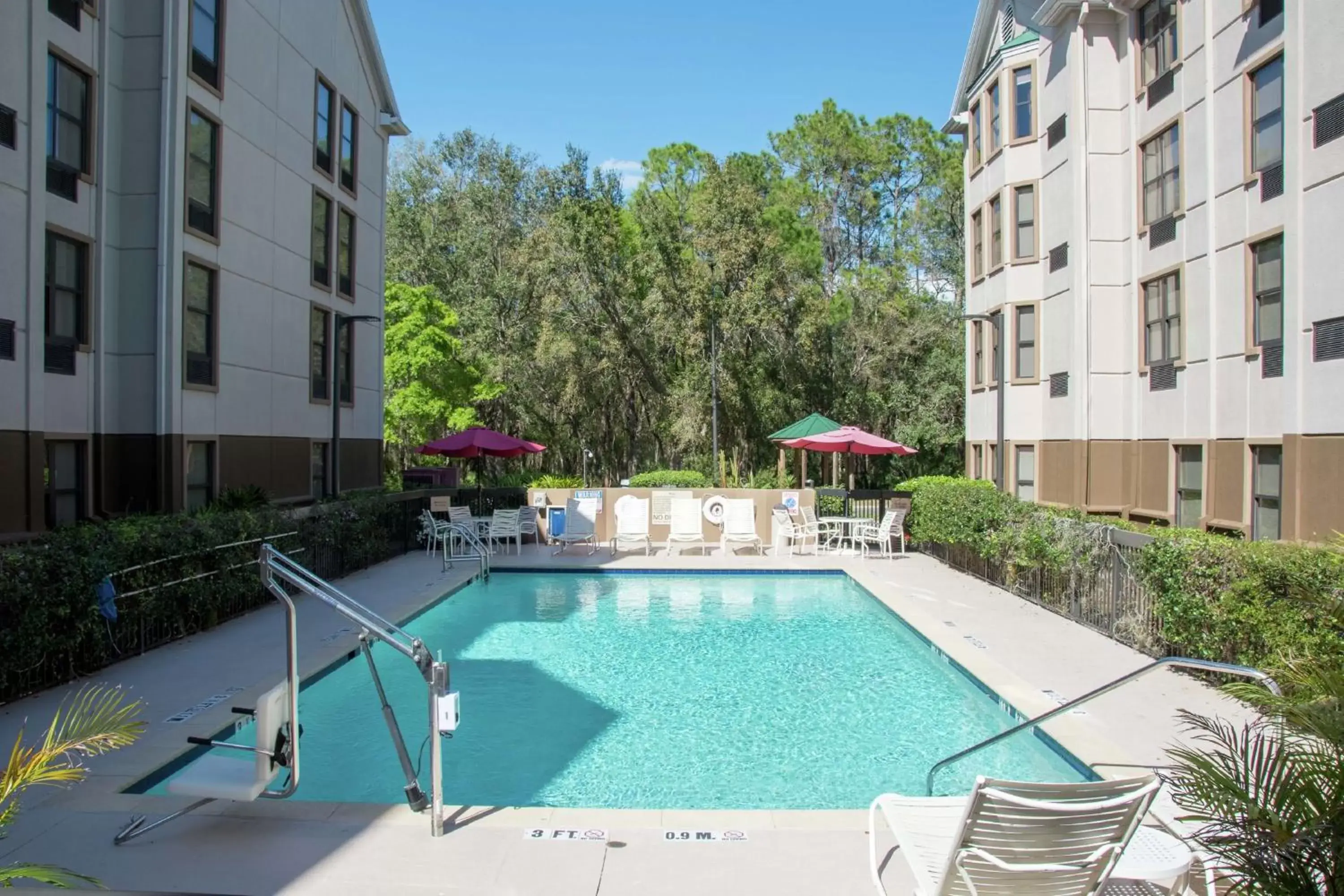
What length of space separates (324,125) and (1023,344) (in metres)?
15.4

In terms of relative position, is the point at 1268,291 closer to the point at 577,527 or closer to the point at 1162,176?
the point at 1162,176

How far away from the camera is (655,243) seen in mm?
27688

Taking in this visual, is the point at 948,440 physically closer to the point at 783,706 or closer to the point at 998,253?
the point at 998,253

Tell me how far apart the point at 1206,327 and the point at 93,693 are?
577 inches

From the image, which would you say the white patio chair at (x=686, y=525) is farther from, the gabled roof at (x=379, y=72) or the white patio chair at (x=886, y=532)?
the gabled roof at (x=379, y=72)

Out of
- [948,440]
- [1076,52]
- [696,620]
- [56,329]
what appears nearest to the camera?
[696,620]

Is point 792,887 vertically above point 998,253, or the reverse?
point 998,253

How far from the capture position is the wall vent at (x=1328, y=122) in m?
10.7

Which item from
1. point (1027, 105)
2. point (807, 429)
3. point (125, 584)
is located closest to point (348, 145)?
point (807, 429)

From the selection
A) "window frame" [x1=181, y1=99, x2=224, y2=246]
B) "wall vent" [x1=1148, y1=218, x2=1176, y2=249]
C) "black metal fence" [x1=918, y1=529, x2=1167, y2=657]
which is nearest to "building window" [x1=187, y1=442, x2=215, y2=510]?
"window frame" [x1=181, y1=99, x2=224, y2=246]

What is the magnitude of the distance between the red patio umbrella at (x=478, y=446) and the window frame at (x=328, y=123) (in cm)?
618

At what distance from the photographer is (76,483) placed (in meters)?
13.3

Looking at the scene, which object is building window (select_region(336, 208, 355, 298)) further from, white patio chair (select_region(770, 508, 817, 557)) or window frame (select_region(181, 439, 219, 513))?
white patio chair (select_region(770, 508, 817, 557))

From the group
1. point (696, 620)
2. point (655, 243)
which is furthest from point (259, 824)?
point (655, 243)
